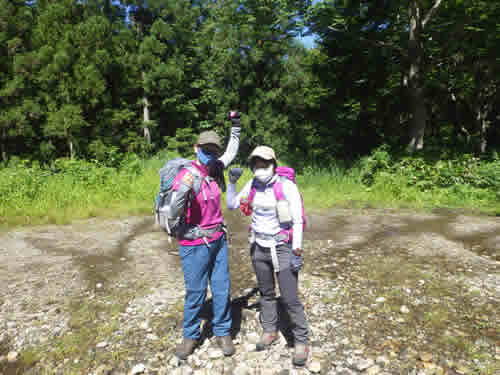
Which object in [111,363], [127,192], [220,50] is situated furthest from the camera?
[220,50]

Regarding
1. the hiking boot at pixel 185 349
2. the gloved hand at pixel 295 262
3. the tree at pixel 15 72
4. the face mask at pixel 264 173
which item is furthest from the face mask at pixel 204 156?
the tree at pixel 15 72

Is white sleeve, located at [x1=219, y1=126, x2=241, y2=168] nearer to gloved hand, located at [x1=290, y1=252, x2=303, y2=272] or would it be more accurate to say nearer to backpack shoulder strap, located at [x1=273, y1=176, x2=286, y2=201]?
backpack shoulder strap, located at [x1=273, y1=176, x2=286, y2=201]

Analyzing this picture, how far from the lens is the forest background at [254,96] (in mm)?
10438

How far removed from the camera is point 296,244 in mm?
2824

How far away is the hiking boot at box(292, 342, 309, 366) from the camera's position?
295 centimetres

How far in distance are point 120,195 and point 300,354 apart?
29.8ft

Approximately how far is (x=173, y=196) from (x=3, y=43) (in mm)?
17657

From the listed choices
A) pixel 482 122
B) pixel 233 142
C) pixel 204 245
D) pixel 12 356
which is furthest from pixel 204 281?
pixel 482 122

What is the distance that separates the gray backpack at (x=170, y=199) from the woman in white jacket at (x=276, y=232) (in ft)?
1.22

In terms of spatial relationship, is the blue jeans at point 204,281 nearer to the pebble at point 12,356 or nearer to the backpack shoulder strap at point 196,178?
the backpack shoulder strap at point 196,178

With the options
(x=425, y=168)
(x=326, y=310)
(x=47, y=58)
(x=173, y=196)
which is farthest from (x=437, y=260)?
(x=47, y=58)

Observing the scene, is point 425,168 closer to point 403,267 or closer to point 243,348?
point 403,267

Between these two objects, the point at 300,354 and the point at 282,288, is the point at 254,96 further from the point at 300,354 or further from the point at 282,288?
the point at 300,354

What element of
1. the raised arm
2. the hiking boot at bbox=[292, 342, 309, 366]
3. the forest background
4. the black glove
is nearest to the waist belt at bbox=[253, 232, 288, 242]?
the raised arm
